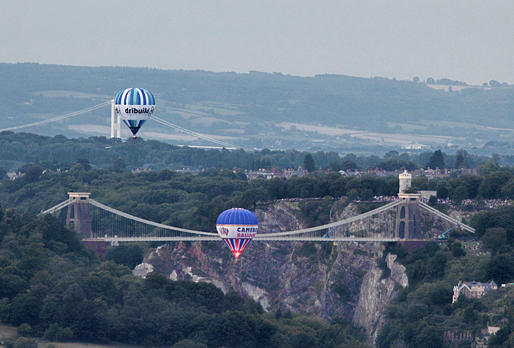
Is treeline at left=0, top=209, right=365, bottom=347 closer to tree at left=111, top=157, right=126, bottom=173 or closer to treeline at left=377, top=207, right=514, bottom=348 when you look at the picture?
treeline at left=377, top=207, right=514, bottom=348

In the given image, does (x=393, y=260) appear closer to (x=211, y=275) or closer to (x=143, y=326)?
(x=211, y=275)

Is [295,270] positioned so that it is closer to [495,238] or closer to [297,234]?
[297,234]

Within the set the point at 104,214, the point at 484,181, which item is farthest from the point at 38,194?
the point at 484,181

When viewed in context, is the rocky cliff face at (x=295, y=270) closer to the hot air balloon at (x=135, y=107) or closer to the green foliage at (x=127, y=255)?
the green foliage at (x=127, y=255)

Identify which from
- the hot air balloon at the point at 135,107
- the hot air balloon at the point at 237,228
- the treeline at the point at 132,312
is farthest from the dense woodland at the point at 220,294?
the hot air balloon at the point at 135,107

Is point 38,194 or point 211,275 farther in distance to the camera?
point 38,194

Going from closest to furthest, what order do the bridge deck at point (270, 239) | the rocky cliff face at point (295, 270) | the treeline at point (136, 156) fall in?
the rocky cliff face at point (295, 270)
the bridge deck at point (270, 239)
the treeline at point (136, 156)

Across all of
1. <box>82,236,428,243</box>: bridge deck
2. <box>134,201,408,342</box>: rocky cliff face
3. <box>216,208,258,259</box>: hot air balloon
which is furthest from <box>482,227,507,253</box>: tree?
<box>216,208,258,259</box>: hot air balloon
